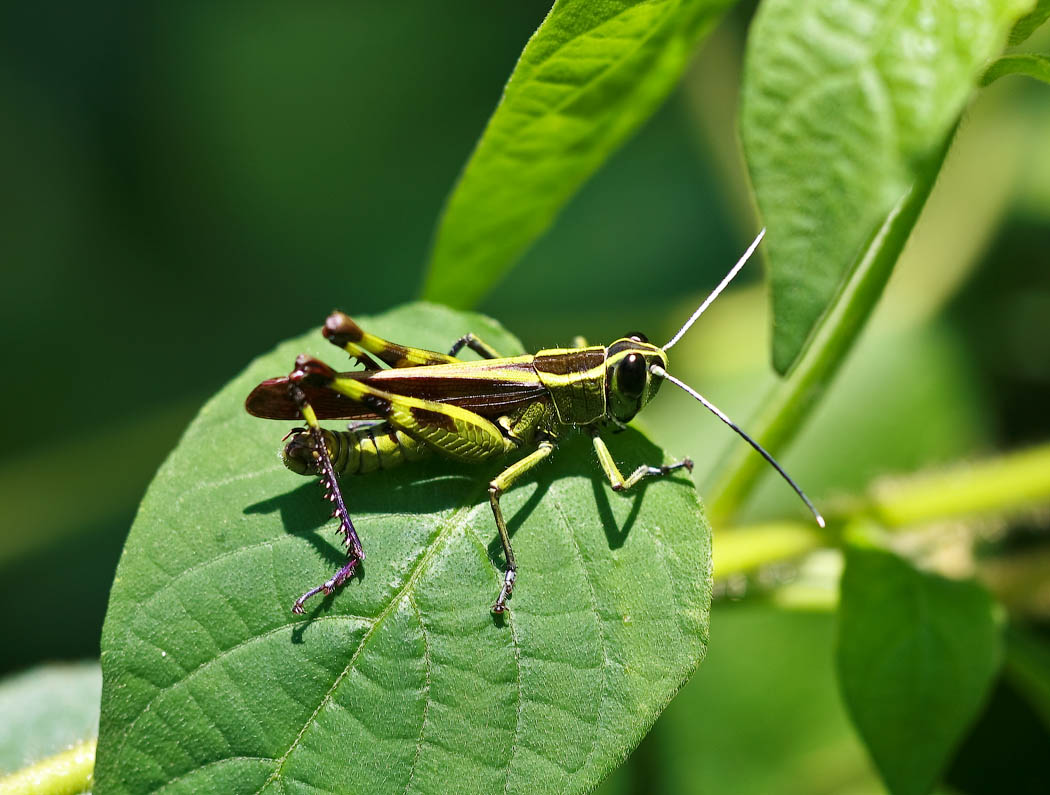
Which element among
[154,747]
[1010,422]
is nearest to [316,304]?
[1010,422]

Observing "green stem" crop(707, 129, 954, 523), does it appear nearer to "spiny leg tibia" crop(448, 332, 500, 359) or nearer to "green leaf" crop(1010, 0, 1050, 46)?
"green leaf" crop(1010, 0, 1050, 46)

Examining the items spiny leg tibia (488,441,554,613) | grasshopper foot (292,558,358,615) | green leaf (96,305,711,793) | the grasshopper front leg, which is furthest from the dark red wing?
the grasshopper front leg

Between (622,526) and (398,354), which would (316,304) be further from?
(622,526)

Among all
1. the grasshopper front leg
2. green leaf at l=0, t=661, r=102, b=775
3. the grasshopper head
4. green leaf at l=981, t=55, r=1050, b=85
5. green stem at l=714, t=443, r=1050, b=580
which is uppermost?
green leaf at l=981, t=55, r=1050, b=85

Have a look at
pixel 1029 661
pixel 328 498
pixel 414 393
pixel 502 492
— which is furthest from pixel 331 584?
pixel 1029 661

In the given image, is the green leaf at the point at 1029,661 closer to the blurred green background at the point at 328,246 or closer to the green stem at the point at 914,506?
the green stem at the point at 914,506
